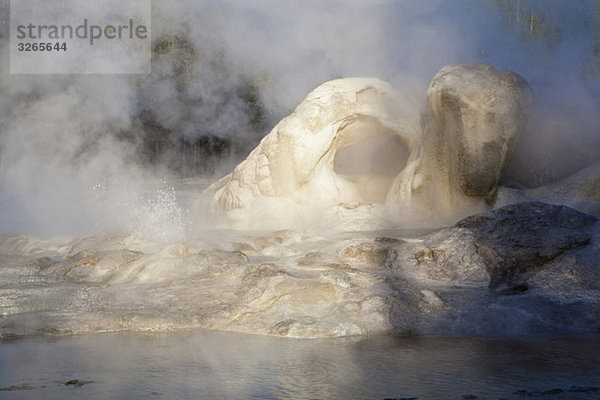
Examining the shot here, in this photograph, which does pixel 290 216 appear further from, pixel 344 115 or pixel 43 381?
pixel 43 381

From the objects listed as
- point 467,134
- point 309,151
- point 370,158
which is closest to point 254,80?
point 370,158

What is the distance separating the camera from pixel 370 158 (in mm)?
10633

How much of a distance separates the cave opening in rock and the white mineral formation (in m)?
0.02

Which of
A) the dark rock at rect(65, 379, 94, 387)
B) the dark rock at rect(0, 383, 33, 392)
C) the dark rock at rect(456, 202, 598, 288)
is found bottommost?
the dark rock at rect(65, 379, 94, 387)

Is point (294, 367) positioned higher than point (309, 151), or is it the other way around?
point (309, 151)

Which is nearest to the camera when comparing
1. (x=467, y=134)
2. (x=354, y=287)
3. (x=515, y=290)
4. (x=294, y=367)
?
(x=294, y=367)

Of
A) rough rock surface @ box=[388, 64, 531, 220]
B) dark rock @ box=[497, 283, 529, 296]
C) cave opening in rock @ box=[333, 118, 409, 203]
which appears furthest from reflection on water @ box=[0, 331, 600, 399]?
cave opening in rock @ box=[333, 118, 409, 203]

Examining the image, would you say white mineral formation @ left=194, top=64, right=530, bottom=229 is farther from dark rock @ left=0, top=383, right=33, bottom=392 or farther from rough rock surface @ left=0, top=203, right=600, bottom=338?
dark rock @ left=0, top=383, right=33, bottom=392

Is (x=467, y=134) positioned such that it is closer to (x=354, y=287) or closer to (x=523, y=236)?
(x=523, y=236)

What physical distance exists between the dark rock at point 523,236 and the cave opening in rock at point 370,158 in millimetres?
4820

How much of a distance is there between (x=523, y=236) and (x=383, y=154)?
5991 millimetres

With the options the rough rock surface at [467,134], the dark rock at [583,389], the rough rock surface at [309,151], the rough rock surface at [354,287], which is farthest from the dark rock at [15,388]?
the rough rock surface at [309,151]

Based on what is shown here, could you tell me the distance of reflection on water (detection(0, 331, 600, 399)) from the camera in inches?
88.7

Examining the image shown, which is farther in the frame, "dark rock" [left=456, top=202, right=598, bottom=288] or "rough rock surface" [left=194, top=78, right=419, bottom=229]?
"rough rock surface" [left=194, top=78, right=419, bottom=229]
